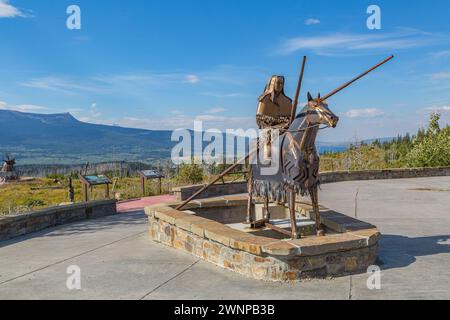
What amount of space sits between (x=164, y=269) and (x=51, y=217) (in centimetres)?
560

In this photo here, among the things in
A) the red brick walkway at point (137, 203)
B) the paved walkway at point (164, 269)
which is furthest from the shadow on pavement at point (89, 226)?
the red brick walkway at point (137, 203)

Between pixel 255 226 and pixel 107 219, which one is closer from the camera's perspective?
pixel 255 226

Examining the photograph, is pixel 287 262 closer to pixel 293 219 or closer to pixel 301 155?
pixel 293 219

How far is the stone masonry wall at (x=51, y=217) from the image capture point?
31.5 ft

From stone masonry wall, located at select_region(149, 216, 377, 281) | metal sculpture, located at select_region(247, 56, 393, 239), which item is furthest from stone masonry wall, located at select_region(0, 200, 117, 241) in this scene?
metal sculpture, located at select_region(247, 56, 393, 239)

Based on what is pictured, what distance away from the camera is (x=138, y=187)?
19328 mm

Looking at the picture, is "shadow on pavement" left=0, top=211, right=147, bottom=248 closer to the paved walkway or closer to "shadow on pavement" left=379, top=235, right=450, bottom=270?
the paved walkway

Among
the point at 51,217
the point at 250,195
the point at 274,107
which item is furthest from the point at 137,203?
the point at 274,107

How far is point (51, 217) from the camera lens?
11.0 m

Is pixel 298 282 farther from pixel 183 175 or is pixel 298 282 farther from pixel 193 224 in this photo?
pixel 183 175

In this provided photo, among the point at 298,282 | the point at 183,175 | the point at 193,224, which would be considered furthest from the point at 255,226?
the point at 183,175

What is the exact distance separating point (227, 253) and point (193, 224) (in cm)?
107

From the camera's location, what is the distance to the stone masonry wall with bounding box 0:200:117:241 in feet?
31.5

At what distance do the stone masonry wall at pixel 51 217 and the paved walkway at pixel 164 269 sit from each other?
0.34 metres
